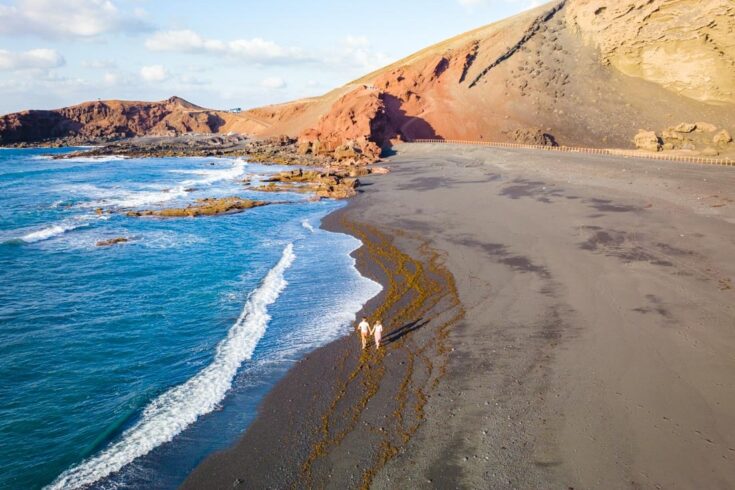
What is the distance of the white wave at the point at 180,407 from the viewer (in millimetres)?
10016

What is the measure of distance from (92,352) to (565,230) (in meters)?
23.7

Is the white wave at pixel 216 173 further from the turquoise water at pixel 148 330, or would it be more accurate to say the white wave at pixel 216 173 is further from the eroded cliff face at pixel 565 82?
the turquoise water at pixel 148 330

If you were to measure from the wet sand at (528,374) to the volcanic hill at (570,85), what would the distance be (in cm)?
3912

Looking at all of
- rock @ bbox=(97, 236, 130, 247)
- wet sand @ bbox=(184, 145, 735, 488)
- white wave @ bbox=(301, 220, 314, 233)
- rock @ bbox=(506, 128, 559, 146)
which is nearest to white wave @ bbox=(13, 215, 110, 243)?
rock @ bbox=(97, 236, 130, 247)

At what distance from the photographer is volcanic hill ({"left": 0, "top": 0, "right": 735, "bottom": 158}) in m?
54.7

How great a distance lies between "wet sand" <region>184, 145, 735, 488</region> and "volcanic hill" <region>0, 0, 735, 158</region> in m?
39.1

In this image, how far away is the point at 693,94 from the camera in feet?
194

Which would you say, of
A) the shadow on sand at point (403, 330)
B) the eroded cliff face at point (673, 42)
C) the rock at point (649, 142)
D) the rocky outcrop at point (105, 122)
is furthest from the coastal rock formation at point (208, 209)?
the rocky outcrop at point (105, 122)

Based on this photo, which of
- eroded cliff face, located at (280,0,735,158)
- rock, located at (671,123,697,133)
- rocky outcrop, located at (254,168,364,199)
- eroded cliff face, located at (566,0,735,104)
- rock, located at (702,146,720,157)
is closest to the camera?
rocky outcrop, located at (254,168,364,199)

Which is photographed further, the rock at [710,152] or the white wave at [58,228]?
the rock at [710,152]

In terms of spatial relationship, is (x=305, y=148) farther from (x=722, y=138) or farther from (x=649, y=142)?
(x=722, y=138)

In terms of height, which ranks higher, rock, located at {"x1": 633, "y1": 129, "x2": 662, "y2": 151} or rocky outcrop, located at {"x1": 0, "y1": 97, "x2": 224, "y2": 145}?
rocky outcrop, located at {"x1": 0, "y1": 97, "x2": 224, "y2": 145}

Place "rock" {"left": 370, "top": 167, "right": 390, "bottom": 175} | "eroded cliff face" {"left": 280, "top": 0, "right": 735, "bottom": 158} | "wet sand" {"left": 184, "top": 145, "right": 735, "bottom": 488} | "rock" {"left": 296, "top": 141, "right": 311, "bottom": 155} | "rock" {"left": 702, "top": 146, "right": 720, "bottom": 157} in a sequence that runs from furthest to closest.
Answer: "rock" {"left": 296, "top": 141, "right": 311, "bottom": 155} < "eroded cliff face" {"left": 280, "top": 0, "right": 735, "bottom": 158} < "rock" {"left": 370, "top": 167, "right": 390, "bottom": 175} < "rock" {"left": 702, "top": 146, "right": 720, "bottom": 157} < "wet sand" {"left": 184, "top": 145, "right": 735, "bottom": 488}

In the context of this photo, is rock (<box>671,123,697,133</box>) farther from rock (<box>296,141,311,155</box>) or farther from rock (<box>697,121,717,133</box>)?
rock (<box>296,141,311,155</box>)
